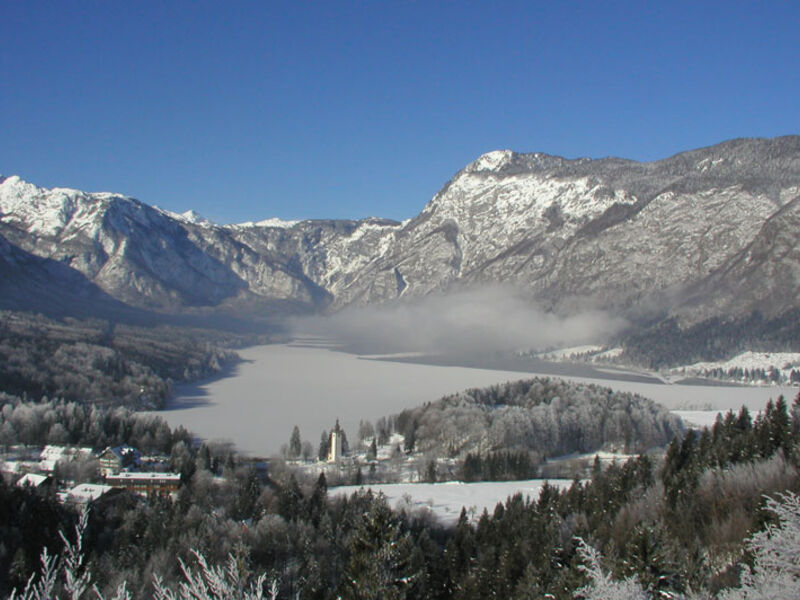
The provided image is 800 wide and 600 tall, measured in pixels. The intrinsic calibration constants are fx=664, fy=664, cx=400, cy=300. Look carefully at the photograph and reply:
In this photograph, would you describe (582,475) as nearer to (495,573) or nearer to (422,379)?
(495,573)

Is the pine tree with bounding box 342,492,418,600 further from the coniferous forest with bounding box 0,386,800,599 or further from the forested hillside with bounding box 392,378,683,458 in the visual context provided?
the forested hillside with bounding box 392,378,683,458

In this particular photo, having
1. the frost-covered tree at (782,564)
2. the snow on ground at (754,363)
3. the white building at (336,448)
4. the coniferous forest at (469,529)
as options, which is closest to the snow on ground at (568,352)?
the snow on ground at (754,363)

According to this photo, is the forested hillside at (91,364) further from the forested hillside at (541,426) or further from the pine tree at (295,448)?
the forested hillside at (541,426)

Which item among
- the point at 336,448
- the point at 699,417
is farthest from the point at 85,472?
the point at 699,417

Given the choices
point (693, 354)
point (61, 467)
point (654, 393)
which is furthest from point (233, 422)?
point (693, 354)

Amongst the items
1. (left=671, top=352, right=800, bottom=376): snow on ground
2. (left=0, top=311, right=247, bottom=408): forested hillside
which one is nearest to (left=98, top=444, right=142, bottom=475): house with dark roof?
(left=0, top=311, right=247, bottom=408): forested hillside

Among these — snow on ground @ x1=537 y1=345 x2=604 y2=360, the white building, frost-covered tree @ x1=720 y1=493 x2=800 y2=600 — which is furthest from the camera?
snow on ground @ x1=537 y1=345 x2=604 y2=360

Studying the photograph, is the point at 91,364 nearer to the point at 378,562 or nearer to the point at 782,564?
the point at 378,562
